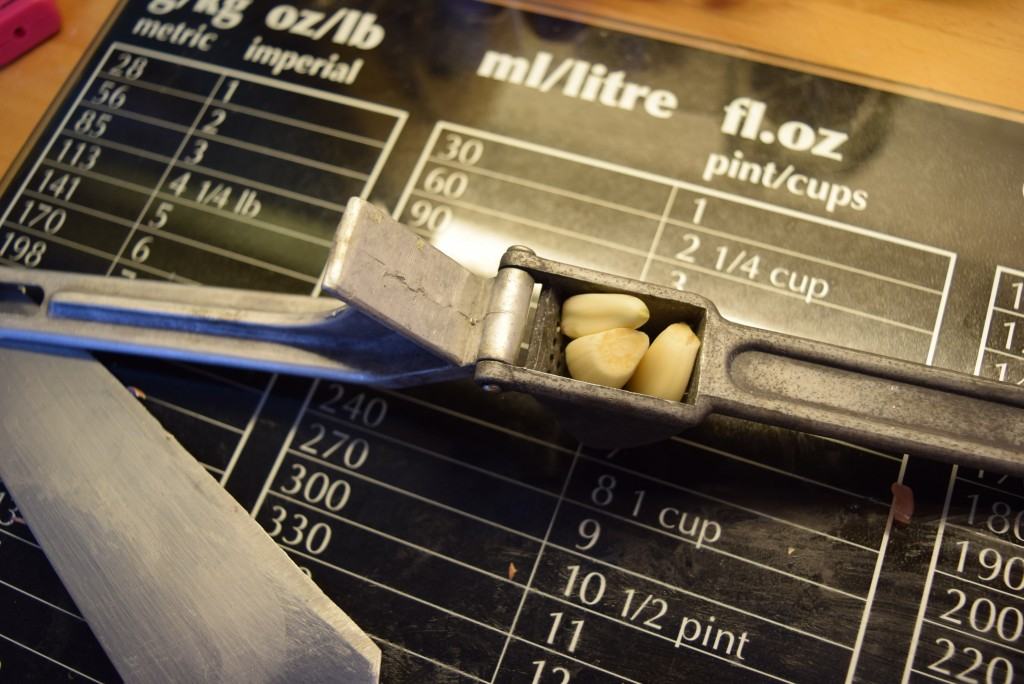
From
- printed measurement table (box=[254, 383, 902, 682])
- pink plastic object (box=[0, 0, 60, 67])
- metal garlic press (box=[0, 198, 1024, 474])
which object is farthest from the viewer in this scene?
pink plastic object (box=[0, 0, 60, 67])

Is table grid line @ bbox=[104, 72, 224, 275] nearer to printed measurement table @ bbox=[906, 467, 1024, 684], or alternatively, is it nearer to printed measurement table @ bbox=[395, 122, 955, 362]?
printed measurement table @ bbox=[395, 122, 955, 362]

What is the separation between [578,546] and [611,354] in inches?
9.2

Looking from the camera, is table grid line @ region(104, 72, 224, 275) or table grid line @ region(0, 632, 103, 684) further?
table grid line @ region(104, 72, 224, 275)

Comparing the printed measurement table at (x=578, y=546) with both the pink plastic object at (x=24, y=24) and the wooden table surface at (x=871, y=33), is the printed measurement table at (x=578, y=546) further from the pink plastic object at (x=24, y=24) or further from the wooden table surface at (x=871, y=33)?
the pink plastic object at (x=24, y=24)

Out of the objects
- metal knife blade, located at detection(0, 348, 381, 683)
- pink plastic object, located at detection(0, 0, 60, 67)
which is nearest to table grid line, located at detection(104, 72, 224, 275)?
metal knife blade, located at detection(0, 348, 381, 683)

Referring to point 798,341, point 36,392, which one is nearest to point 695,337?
point 798,341

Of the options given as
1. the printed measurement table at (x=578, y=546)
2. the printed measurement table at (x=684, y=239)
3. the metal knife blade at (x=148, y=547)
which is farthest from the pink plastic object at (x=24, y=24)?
the printed measurement table at (x=578, y=546)

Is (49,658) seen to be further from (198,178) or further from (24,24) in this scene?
(24,24)

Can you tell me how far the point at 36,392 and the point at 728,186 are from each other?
829mm

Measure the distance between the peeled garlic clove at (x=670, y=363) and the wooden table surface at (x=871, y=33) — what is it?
49 cm

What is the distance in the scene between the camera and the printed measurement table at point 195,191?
91 centimetres

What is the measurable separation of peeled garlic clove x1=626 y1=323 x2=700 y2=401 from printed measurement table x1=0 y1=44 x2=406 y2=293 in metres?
0.45

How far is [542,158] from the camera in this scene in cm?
96

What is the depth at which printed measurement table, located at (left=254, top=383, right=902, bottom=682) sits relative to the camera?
2.45 feet
